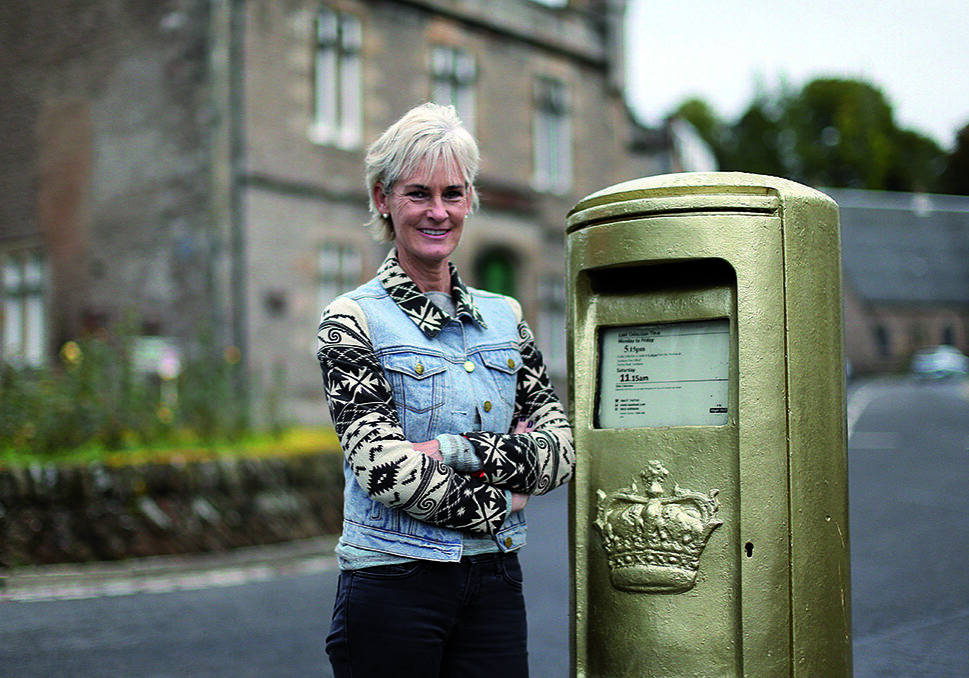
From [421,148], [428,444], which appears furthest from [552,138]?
[428,444]

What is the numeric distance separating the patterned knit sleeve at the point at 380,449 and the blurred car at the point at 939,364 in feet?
153

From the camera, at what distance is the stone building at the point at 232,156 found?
15.1 meters

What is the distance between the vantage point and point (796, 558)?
7.93 feet

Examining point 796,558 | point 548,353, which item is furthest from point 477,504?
point 548,353

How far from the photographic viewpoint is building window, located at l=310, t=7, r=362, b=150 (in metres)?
16.3

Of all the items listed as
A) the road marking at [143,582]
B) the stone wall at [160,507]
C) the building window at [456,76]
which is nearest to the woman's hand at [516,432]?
the road marking at [143,582]

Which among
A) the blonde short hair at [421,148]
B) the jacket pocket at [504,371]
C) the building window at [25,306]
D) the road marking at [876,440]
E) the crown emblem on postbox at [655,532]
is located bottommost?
the road marking at [876,440]

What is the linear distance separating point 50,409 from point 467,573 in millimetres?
6609

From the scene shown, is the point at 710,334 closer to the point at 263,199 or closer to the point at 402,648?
the point at 402,648

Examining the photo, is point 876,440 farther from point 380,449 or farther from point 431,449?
point 380,449

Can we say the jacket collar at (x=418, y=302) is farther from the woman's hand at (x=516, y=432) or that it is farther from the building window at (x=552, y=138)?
the building window at (x=552, y=138)

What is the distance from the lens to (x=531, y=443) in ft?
7.98

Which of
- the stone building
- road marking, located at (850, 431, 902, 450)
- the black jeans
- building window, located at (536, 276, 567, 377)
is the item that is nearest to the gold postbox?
the black jeans

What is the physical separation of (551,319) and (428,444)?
18.1 m
